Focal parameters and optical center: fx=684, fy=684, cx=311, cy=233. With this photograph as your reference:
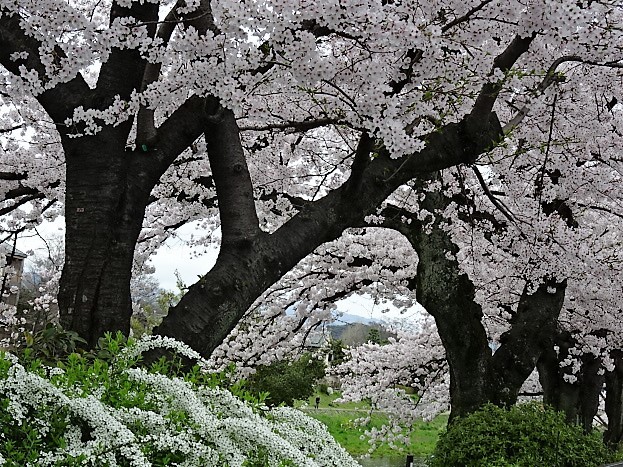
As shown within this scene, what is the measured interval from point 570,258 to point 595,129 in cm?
143

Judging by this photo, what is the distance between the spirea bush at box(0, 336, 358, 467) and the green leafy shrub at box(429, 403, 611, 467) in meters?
3.41

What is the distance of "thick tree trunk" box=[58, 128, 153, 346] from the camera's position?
4125 mm

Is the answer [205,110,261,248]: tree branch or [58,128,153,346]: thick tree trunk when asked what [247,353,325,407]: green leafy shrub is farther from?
[58,128,153,346]: thick tree trunk

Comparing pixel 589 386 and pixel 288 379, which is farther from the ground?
pixel 288 379

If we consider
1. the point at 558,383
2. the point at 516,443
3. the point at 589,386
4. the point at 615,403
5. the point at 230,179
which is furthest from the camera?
the point at 615,403

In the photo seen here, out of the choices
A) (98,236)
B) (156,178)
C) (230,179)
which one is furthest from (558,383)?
(98,236)

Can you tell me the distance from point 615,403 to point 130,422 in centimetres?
1328

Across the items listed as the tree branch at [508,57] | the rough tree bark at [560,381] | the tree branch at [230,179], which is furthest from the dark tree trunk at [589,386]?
the tree branch at [230,179]

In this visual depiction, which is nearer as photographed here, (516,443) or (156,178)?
(156,178)

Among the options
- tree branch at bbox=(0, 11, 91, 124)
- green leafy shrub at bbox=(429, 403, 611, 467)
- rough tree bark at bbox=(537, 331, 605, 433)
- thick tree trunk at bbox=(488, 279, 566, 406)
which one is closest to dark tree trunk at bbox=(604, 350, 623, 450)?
rough tree bark at bbox=(537, 331, 605, 433)

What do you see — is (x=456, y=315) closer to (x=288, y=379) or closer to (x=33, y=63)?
(x=33, y=63)

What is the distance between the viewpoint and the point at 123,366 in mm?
2662

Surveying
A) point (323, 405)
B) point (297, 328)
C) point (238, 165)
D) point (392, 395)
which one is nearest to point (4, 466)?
point (238, 165)

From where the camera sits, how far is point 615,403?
1352 centimetres
